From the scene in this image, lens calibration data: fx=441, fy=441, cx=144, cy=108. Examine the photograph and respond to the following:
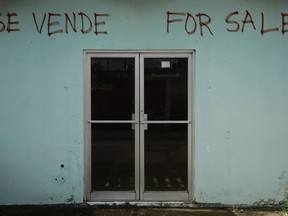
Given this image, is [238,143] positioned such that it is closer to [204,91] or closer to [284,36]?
[204,91]

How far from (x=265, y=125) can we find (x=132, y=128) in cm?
205

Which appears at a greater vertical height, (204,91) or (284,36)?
(284,36)

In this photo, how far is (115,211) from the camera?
658 centimetres

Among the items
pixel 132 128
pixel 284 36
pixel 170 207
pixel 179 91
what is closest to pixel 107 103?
pixel 132 128

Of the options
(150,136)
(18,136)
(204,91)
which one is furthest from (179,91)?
(18,136)

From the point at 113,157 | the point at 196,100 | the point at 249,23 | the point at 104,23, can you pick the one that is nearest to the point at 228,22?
the point at 249,23

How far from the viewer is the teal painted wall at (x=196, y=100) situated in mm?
6711

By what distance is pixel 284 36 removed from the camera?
6727mm

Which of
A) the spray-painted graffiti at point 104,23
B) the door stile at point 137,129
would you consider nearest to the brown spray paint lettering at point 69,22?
the spray-painted graffiti at point 104,23

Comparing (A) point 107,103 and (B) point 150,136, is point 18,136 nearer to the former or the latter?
(A) point 107,103

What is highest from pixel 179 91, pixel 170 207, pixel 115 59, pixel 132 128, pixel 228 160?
pixel 115 59

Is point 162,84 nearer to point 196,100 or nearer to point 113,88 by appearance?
point 196,100

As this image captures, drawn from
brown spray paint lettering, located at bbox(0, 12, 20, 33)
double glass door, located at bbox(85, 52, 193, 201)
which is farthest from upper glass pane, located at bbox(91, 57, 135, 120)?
brown spray paint lettering, located at bbox(0, 12, 20, 33)

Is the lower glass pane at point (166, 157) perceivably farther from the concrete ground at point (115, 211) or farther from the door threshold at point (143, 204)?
the concrete ground at point (115, 211)
